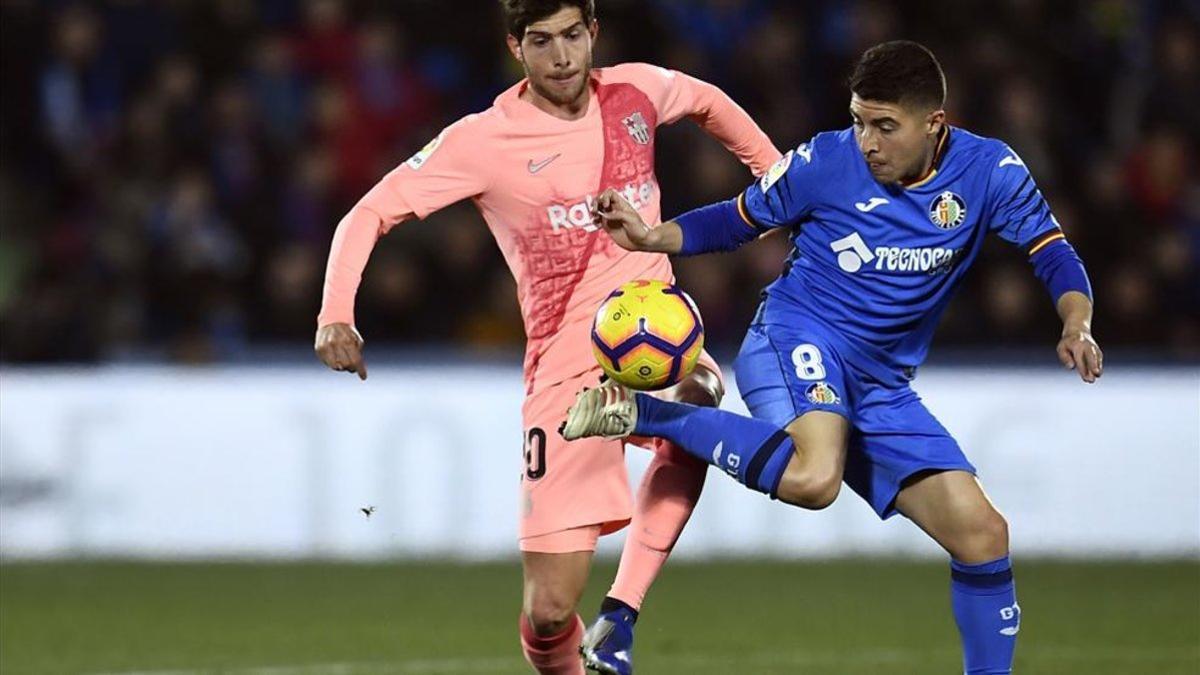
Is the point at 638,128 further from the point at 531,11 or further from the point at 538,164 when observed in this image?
the point at 531,11

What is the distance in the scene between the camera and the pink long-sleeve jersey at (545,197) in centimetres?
637

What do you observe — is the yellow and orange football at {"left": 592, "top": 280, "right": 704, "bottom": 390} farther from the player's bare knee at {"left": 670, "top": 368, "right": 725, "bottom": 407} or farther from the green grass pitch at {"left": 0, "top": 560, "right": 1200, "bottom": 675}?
the green grass pitch at {"left": 0, "top": 560, "right": 1200, "bottom": 675}

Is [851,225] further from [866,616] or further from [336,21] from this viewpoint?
[336,21]

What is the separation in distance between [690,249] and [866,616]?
3690 millimetres

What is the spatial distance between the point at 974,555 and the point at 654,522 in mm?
1023

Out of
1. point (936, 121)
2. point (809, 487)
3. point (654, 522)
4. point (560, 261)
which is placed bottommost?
point (654, 522)

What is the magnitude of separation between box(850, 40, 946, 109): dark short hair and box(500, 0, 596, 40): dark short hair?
2.83 feet

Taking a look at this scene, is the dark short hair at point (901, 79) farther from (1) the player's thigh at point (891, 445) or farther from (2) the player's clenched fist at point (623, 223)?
(1) the player's thigh at point (891, 445)

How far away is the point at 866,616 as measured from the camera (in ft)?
31.1

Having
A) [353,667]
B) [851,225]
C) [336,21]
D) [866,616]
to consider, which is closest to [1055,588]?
[866,616]

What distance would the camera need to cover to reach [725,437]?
6113 mm

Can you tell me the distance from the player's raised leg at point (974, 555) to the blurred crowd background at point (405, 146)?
648 centimetres

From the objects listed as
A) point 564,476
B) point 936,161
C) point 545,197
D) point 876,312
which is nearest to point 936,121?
point 936,161

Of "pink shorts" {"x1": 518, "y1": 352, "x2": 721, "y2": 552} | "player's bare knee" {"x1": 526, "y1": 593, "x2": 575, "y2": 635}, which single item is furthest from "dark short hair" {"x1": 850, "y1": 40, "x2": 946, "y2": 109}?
"player's bare knee" {"x1": 526, "y1": 593, "x2": 575, "y2": 635}
